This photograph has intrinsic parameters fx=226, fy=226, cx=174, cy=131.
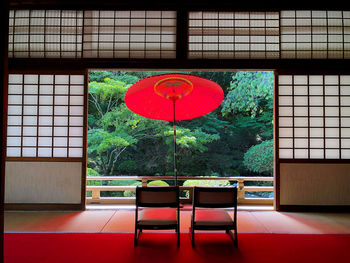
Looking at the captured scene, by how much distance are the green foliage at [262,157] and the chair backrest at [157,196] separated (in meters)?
5.77

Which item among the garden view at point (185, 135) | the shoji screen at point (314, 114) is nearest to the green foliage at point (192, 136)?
the garden view at point (185, 135)

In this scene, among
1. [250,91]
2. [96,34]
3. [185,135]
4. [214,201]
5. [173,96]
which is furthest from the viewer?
[250,91]

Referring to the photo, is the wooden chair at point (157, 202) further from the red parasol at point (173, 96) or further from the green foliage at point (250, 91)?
the green foliage at point (250, 91)

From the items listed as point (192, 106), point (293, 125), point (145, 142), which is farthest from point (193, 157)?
point (192, 106)

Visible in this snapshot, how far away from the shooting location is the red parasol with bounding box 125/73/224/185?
2.29m

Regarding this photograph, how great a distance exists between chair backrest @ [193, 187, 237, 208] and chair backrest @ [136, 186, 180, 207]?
8.9 inches

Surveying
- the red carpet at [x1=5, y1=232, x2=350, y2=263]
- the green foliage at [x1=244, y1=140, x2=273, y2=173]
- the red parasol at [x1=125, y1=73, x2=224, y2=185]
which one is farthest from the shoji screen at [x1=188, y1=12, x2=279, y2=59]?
the green foliage at [x1=244, y1=140, x2=273, y2=173]

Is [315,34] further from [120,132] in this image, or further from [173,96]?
[120,132]

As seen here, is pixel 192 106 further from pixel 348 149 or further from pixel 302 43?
pixel 348 149

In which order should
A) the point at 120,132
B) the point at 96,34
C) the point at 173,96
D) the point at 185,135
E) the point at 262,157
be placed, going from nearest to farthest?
the point at 173,96 < the point at 96,34 < the point at 120,132 < the point at 185,135 < the point at 262,157

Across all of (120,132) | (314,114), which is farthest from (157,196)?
(120,132)

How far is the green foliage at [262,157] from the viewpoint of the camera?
23.7 feet

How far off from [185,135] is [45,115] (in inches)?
162

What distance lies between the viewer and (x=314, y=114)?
382cm
